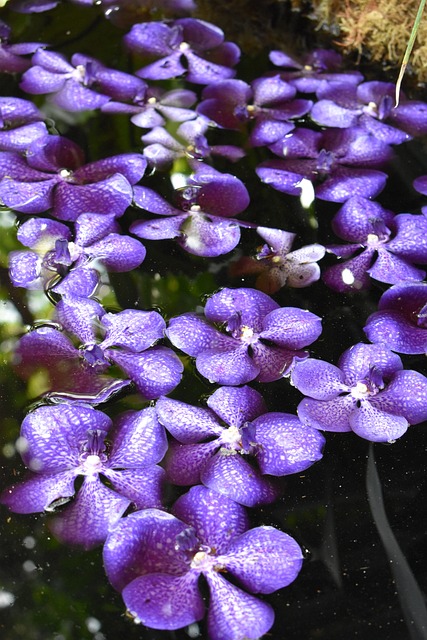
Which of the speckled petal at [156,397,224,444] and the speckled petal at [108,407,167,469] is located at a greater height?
the speckled petal at [156,397,224,444]

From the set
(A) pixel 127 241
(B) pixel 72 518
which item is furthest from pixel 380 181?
(B) pixel 72 518

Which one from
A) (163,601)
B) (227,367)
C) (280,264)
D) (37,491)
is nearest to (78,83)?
(280,264)

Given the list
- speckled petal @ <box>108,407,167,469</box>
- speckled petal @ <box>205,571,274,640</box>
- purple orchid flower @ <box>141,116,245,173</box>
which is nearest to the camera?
speckled petal @ <box>205,571,274,640</box>

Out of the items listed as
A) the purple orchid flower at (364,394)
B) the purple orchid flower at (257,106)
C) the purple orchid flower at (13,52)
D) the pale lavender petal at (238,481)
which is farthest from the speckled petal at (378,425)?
the purple orchid flower at (13,52)

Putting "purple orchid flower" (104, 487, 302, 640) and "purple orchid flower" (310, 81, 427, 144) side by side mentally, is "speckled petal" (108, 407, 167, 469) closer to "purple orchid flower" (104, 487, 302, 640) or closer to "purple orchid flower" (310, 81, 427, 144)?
"purple orchid flower" (104, 487, 302, 640)

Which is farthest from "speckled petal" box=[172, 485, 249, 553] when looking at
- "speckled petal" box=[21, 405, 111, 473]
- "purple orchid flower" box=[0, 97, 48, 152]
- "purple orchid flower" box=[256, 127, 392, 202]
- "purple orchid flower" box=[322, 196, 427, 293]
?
"purple orchid flower" box=[0, 97, 48, 152]

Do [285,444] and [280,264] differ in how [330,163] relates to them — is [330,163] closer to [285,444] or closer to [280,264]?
[280,264]
